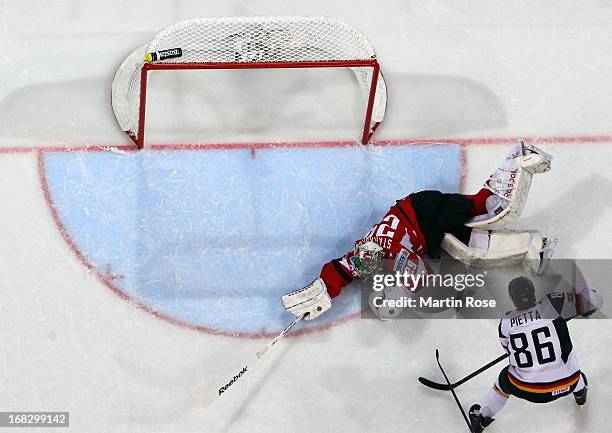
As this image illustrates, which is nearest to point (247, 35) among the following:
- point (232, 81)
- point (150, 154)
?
point (232, 81)

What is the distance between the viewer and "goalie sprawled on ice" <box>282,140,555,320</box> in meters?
4.60

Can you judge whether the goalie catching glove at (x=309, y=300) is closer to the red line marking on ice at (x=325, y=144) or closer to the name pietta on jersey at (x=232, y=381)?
the name pietta on jersey at (x=232, y=381)

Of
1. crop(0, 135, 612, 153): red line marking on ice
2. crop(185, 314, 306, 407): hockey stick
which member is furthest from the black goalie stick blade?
crop(0, 135, 612, 153): red line marking on ice

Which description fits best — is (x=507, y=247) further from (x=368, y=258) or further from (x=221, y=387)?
(x=221, y=387)

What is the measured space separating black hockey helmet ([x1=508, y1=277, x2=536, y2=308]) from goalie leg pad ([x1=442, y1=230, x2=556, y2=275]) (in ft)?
0.73

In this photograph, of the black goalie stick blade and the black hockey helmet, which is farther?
the black goalie stick blade

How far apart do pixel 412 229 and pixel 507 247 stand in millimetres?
455

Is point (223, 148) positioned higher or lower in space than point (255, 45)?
lower

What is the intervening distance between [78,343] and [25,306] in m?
0.32

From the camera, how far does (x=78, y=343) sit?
4711 millimetres

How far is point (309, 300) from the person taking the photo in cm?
459

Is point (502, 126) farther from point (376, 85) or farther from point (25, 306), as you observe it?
point (25, 306)

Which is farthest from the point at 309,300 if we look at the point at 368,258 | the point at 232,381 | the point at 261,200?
the point at 261,200

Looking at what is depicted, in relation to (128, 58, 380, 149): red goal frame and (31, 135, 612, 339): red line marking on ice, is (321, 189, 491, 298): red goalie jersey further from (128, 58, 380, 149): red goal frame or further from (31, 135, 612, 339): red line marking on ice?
(128, 58, 380, 149): red goal frame
